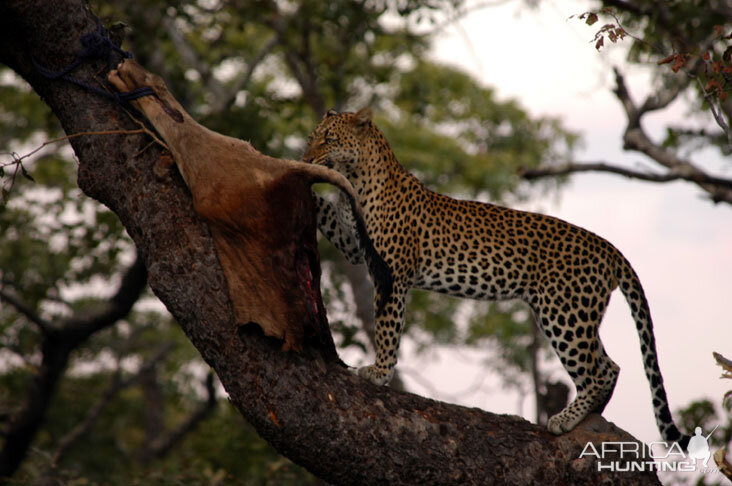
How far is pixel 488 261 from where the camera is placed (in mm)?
5500

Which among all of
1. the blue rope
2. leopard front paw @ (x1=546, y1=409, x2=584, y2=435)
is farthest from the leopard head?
leopard front paw @ (x1=546, y1=409, x2=584, y2=435)

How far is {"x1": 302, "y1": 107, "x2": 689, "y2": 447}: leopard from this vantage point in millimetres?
5410

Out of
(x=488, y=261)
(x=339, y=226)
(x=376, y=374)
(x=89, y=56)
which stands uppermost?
Result: (x=89, y=56)

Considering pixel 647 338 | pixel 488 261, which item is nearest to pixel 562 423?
pixel 647 338

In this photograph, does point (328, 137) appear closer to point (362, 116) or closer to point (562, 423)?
point (362, 116)

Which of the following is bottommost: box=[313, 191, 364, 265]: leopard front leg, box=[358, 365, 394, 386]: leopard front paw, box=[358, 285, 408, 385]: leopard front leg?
box=[358, 365, 394, 386]: leopard front paw

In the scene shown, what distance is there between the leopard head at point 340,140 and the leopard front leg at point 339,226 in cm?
26

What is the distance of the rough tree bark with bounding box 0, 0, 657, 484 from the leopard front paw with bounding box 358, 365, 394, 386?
0.15 metres

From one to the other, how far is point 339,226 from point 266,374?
1278 mm

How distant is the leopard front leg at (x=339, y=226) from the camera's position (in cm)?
550

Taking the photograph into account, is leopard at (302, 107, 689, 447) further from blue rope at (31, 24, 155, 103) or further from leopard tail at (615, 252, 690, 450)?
blue rope at (31, 24, 155, 103)

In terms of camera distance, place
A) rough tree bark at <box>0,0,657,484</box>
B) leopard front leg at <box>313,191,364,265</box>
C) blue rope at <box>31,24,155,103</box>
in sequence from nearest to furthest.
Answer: rough tree bark at <box>0,0,657,484</box> → blue rope at <box>31,24,155,103</box> → leopard front leg at <box>313,191,364,265</box>

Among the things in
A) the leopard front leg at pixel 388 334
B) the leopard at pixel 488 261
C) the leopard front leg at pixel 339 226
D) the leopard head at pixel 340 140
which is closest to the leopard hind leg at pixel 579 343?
the leopard at pixel 488 261

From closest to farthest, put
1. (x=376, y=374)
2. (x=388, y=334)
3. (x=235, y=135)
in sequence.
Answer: (x=376, y=374)
(x=388, y=334)
(x=235, y=135)
